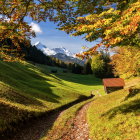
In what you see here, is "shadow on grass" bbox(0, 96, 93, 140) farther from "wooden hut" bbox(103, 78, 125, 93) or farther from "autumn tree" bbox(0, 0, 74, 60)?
"wooden hut" bbox(103, 78, 125, 93)

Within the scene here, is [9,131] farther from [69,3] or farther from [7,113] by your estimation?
[69,3]

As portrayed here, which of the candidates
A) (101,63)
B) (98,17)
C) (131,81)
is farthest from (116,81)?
(98,17)

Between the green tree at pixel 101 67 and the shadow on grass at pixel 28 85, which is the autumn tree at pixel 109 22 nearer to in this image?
the shadow on grass at pixel 28 85

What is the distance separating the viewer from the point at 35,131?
53.9 feet

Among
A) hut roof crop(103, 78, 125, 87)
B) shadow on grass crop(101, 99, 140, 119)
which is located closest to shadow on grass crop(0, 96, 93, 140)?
shadow on grass crop(101, 99, 140, 119)

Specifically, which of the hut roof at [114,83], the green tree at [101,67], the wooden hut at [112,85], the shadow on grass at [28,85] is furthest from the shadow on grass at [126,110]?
the green tree at [101,67]

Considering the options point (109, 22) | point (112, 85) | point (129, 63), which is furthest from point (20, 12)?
point (112, 85)

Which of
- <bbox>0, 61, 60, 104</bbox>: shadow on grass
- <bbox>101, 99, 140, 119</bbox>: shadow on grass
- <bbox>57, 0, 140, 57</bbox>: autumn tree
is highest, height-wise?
<bbox>57, 0, 140, 57</bbox>: autumn tree

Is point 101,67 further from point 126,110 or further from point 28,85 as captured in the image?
point 126,110

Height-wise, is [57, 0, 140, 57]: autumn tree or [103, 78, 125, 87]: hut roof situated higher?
[57, 0, 140, 57]: autumn tree

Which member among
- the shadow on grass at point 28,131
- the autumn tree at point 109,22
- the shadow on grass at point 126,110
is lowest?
the shadow on grass at point 28,131

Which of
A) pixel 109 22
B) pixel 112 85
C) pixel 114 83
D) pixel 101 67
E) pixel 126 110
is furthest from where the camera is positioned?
pixel 101 67

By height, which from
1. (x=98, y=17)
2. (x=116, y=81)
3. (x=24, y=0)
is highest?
(x=24, y=0)

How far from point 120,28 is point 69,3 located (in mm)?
5319
